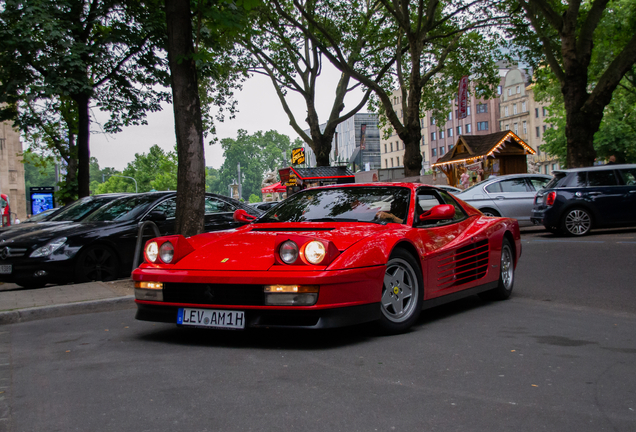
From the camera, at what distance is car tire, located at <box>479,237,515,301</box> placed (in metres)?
6.82

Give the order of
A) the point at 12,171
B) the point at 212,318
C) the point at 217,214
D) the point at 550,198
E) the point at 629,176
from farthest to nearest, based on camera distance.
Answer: the point at 12,171, the point at 629,176, the point at 550,198, the point at 217,214, the point at 212,318

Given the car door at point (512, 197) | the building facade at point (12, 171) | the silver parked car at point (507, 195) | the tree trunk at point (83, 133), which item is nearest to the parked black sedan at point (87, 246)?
the tree trunk at point (83, 133)

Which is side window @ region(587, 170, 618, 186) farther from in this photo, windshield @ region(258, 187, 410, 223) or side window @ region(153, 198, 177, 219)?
windshield @ region(258, 187, 410, 223)

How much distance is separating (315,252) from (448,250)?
178 cm

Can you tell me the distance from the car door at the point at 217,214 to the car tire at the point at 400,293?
612 centimetres

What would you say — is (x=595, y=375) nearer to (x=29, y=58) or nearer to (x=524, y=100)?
(x=29, y=58)

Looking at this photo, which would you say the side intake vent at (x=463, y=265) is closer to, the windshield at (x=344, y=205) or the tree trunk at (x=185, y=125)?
the windshield at (x=344, y=205)

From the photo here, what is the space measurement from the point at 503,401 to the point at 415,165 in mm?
22158

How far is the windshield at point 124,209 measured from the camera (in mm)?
9961

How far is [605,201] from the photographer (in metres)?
14.4

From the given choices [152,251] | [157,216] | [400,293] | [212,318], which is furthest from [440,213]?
[157,216]

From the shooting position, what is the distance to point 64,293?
7.85 metres

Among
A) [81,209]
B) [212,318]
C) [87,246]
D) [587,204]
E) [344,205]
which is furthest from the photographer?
[587,204]

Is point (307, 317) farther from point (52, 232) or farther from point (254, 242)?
point (52, 232)
